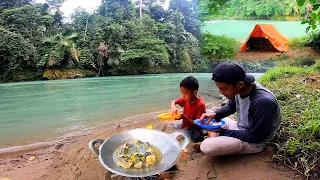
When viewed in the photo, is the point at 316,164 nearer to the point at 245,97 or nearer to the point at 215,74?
the point at 245,97

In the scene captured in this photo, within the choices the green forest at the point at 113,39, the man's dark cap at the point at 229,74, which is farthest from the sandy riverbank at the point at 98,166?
the green forest at the point at 113,39

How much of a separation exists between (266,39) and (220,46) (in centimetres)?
285

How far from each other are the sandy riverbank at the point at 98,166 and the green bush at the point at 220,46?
35.3 feet

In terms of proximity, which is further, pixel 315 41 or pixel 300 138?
pixel 315 41

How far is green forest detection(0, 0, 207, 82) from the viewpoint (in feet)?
55.7

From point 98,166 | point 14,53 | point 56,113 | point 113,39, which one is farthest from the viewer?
point 113,39

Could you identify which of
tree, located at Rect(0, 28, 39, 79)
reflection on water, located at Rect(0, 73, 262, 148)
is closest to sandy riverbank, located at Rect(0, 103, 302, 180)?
reflection on water, located at Rect(0, 73, 262, 148)

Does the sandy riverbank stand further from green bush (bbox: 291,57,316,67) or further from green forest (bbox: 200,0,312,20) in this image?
green forest (bbox: 200,0,312,20)

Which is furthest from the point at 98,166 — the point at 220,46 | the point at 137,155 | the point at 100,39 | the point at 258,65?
the point at 100,39

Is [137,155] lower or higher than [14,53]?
higher

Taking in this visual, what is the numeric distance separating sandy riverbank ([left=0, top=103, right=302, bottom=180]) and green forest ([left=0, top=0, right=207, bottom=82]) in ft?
47.7

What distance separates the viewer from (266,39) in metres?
12.4

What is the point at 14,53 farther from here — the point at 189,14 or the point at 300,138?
the point at 300,138

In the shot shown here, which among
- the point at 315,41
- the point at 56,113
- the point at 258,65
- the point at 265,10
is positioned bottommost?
the point at 56,113
